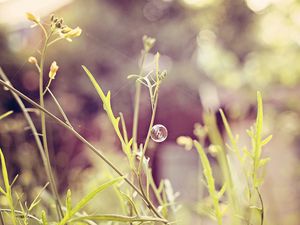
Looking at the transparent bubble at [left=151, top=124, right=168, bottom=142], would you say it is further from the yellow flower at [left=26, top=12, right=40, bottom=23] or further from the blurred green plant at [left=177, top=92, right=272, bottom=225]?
the yellow flower at [left=26, top=12, right=40, bottom=23]

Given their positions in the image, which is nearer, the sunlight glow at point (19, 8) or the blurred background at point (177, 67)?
the sunlight glow at point (19, 8)

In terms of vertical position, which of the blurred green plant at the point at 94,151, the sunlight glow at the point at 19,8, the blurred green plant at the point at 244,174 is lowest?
the sunlight glow at the point at 19,8

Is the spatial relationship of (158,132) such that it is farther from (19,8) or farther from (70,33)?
(19,8)

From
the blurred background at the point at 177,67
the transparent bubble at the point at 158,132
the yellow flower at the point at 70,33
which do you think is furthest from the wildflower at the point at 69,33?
the blurred background at the point at 177,67

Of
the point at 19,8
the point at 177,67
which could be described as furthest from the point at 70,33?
the point at 177,67

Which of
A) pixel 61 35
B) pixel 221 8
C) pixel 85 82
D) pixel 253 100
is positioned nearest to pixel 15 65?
pixel 85 82

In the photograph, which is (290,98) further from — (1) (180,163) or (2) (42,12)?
(2) (42,12)

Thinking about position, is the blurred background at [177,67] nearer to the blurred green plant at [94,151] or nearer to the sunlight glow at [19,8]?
the sunlight glow at [19,8]

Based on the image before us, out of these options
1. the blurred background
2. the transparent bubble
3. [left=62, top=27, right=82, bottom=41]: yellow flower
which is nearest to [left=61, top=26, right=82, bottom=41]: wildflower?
[left=62, top=27, right=82, bottom=41]: yellow flower

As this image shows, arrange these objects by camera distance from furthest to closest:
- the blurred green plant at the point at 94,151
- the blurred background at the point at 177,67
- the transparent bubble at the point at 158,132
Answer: the blurred background at the point at 177,67
the transparent bubble at the point at 158,132
the blurred green plant at the point at 94,151

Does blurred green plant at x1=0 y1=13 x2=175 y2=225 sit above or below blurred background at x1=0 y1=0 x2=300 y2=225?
above

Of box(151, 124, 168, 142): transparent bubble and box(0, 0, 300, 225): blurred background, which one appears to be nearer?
box(151, 124, 168, 142): transparent bubble
